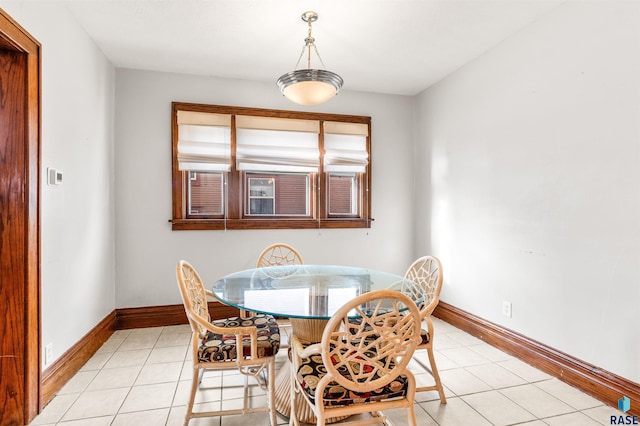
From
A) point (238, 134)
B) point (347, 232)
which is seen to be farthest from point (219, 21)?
point (347, 232)

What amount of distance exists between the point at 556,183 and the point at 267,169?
2.62 meters

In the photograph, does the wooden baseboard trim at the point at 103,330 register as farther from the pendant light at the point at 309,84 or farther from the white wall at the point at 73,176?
the pendant light at the point at 309,84

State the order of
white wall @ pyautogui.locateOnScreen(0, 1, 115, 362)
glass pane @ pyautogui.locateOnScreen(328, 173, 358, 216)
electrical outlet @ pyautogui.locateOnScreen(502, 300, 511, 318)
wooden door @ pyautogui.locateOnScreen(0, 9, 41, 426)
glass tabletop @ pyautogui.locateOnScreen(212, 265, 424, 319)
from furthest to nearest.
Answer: glass pane @ pyautogui.locateOnScreen(328, 173, 358, 216), electrical outlet @ pyautogui.locateOnScreen(502, 300, 511, 318), white wall @ pyautogui.locateOnScreen(0, 1, 115, 362), wooden door @ pyautogui.locateOnScreen(0, 9, 41, 426), glass tabletop @ pyautogui.locateOnScreen(212, 265, 424, 319)

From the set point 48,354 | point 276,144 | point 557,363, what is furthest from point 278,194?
point 557,363

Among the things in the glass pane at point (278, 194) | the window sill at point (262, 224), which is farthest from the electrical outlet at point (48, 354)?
the glass pane at point (278, 194)

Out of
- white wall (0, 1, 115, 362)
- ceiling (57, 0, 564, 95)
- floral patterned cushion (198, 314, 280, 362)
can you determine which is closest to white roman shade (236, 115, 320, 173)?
ceiling (57, 0, 564, 95)

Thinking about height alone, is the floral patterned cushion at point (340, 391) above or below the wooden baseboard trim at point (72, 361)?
above

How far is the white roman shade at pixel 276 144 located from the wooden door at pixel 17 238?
1.90m

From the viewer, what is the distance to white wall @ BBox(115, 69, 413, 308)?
3414mm

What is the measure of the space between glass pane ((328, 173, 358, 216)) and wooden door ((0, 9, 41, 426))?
108 inches

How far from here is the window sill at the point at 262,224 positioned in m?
3.53

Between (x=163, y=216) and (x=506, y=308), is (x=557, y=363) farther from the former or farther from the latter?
(x=163, y=216)

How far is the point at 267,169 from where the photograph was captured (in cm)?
378

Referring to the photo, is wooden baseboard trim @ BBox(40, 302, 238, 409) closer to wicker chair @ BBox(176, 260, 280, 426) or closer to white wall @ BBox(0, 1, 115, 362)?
white wall @ BBox(0, 1, 115, 362)
